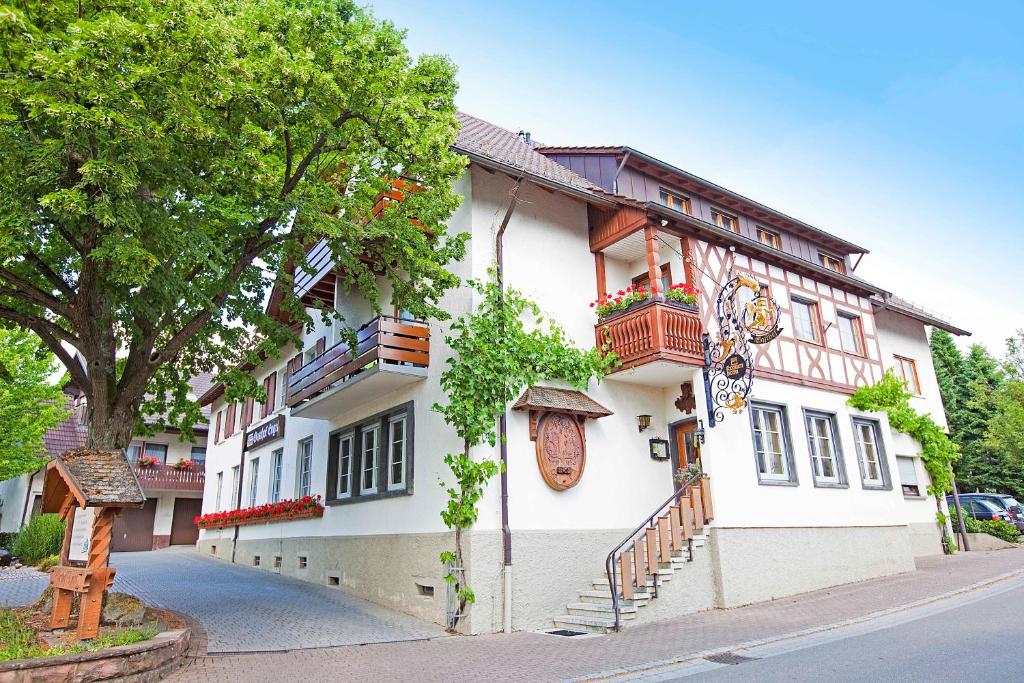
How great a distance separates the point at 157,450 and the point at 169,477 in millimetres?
2489

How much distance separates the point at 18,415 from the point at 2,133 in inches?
657

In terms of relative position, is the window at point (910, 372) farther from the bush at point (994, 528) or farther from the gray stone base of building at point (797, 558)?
the gray stone base of building at point (797, 558)

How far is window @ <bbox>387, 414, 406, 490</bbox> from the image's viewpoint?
1219 cm

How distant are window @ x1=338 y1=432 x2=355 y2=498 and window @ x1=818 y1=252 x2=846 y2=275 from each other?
45.8 ft

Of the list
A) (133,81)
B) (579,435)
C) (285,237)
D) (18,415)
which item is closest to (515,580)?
(579,435)

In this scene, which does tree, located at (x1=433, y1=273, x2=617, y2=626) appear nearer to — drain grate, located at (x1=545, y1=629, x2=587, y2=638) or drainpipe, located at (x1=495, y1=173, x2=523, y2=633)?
drainpipe, located at (x1=495, y1=173, x2=523, y2=633)

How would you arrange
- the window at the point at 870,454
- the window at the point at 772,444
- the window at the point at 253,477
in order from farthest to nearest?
the window at the point at 253,477
the window at the point at 870,454
the window at the point at 772,444

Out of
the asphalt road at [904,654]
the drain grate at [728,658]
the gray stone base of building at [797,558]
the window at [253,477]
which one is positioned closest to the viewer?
the asphalt road at [904,654]

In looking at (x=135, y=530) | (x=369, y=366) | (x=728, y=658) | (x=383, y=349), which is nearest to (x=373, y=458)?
(x=369, y=366)

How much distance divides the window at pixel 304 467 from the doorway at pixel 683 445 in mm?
8799

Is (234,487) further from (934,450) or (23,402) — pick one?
(934,450)

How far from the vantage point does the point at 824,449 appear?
46.5 ft

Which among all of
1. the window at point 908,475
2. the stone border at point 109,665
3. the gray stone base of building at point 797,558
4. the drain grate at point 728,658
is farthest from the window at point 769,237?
the stone border at point 109,665

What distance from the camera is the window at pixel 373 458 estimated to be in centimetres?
1202
